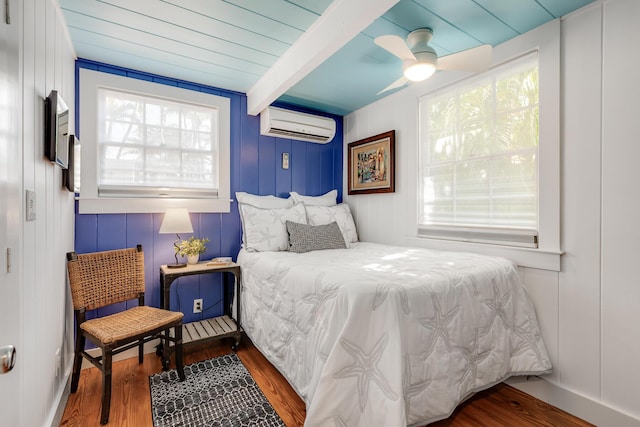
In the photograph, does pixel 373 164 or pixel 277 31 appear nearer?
pixel 277 31

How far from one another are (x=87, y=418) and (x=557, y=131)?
332cm

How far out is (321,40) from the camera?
5.98 feet

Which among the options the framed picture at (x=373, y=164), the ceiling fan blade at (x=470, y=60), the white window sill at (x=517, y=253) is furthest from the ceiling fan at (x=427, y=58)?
the white window sill at (x=517, y=253)

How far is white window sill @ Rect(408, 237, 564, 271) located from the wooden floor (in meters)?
0.88

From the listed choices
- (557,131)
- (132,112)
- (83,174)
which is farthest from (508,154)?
(83,174)

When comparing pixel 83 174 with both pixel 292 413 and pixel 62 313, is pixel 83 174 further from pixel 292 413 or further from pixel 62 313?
pixel 292 413

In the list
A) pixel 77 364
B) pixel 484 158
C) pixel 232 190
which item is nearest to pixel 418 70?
pixel 484 158

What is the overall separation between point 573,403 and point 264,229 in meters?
2.46

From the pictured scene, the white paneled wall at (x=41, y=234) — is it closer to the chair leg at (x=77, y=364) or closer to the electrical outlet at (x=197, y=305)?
the chair leg at (x=77, y=364)

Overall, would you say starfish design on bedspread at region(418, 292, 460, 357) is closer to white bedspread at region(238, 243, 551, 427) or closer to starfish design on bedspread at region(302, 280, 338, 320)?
white bedspread at region(238, 243, 551, 427)

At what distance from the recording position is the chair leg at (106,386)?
165 centimetres

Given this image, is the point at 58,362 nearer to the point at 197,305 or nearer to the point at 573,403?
the point at 197,305

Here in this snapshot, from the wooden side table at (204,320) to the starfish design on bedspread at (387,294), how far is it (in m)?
1.54

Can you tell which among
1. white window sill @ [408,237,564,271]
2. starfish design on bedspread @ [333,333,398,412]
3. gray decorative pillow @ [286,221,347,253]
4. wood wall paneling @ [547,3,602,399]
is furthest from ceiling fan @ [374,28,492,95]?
starfish design on bedspread @ [333,333,398,412]
